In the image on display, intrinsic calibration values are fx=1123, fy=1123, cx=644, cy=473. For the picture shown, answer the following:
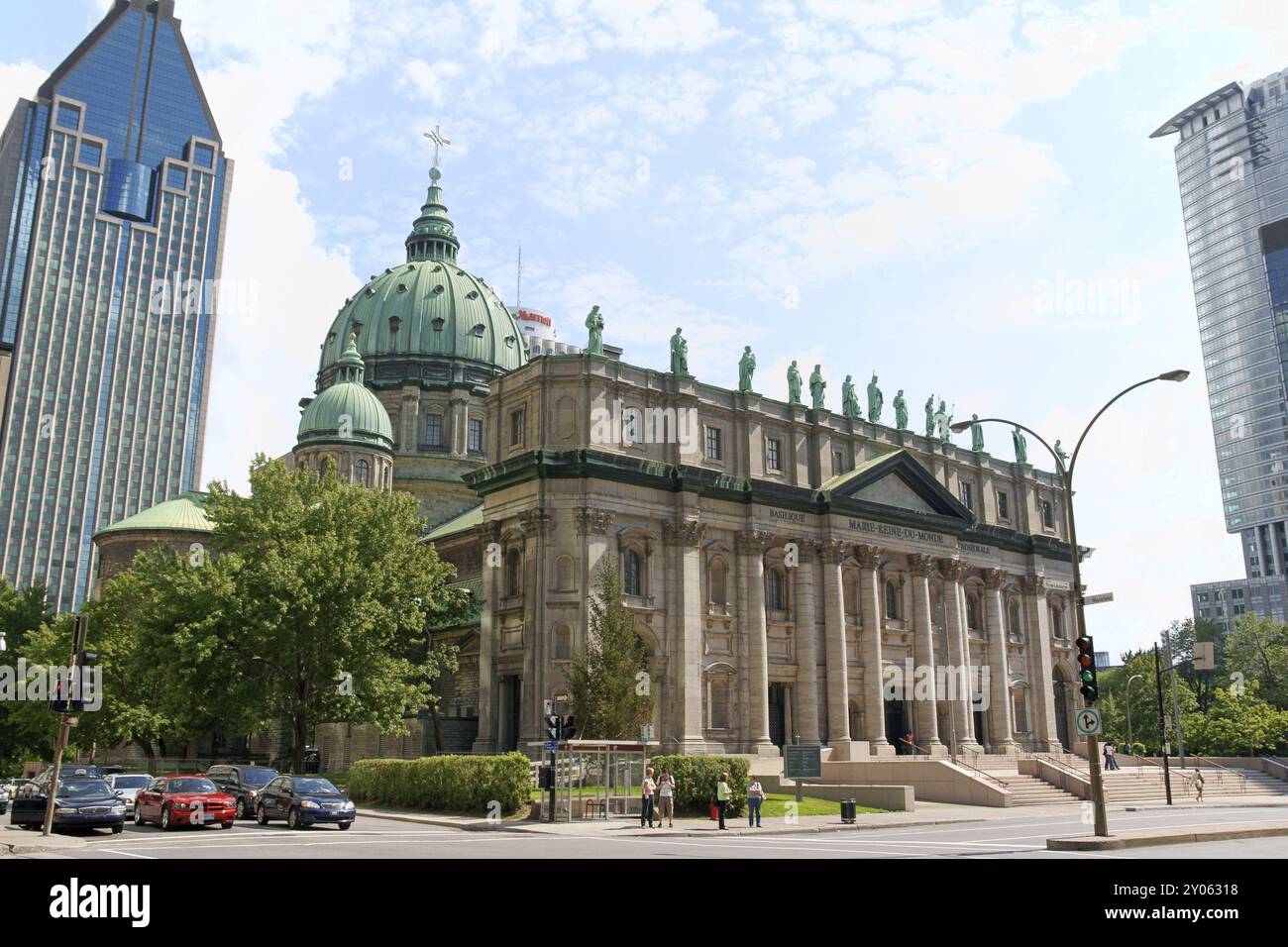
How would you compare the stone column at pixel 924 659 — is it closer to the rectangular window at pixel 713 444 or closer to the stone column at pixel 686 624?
the rectangular window at pixel 713 444

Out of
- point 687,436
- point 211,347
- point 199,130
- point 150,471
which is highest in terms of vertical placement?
point 199,130

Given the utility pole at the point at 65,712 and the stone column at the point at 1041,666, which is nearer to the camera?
the utility pole at the point at 65,712

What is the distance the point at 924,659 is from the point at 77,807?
49937 mm

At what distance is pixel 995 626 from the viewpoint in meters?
74.6

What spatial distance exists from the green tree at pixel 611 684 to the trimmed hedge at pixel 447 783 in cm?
589

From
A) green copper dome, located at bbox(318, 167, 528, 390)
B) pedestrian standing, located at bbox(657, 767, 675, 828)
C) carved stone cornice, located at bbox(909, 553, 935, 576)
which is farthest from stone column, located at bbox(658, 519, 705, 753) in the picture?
green copper dome, located at bbox(318, 167, 528, 390)

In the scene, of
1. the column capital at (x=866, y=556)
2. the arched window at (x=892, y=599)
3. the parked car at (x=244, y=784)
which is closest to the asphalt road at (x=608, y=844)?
the parked car at (x=244, y=784)

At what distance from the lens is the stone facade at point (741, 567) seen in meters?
56.0

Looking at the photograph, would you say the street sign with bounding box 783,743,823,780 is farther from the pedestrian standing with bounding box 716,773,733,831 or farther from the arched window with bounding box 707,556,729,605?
the arched window with bounding box 707,556,729,605

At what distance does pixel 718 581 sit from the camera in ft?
200
